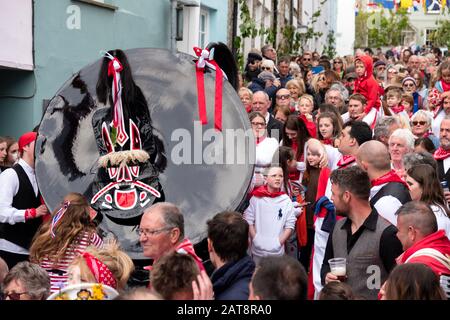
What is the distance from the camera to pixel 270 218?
8883 millimetres

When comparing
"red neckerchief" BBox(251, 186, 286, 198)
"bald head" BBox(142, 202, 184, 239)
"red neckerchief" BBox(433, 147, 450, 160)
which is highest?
"red neckerchief" BBox(433, 147, 450, 160)

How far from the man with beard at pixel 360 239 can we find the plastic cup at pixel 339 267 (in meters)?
0.03

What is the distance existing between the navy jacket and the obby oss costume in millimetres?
1722

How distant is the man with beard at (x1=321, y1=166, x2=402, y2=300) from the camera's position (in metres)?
6.48

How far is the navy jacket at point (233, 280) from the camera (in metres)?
5.38

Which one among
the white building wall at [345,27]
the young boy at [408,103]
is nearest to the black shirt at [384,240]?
the young boy at [408,103]

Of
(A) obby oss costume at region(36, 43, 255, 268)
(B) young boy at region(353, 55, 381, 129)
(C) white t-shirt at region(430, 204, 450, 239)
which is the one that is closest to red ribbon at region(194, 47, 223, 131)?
(A) obby oss costume at region(36, 43, 255, 268)

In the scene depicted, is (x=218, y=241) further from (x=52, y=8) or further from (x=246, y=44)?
(x=246, y=44)

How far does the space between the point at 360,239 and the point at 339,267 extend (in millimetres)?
421

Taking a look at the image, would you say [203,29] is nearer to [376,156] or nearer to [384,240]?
[376,156]

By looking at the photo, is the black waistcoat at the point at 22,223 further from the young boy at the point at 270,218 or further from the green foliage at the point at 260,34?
the green foliage at the point at 260,34

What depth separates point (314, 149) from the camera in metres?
9.38

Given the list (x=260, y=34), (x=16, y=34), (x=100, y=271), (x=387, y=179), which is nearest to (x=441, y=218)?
(x=387, y=179)

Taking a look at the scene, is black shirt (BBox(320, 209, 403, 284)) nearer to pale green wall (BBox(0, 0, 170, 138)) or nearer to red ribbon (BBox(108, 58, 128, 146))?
red ribbon (BBox(108, 58, 128, 146))
